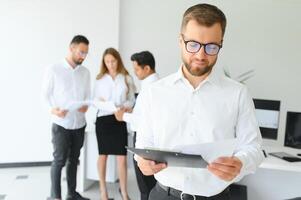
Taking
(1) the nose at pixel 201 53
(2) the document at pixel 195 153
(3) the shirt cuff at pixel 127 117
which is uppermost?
(1) the nose at pixel 201 53

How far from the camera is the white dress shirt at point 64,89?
3104 millimetres

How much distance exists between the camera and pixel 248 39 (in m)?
4.55

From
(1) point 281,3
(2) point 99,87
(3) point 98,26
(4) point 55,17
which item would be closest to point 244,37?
(1) point 281,3

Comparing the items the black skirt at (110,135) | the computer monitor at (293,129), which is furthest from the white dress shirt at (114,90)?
the computer monitor at (293,129)

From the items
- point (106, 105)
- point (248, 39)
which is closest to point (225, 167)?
point (106, 105)

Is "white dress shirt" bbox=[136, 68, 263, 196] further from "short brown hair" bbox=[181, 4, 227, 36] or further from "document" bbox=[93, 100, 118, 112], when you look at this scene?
"document" bbox=[93, 100, 118, 112]

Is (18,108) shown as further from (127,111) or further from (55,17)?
(127,111)

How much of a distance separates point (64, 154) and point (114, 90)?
826 mm

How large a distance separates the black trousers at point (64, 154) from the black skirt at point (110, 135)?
0.66 ft

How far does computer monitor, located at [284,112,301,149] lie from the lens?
109 inches

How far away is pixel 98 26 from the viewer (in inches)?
177

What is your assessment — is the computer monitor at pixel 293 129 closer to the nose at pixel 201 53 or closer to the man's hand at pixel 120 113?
the man's hand at pixel 120 113

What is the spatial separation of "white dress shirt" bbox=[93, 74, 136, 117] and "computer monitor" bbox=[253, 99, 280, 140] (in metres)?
1.32

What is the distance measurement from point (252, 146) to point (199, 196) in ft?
1.04
